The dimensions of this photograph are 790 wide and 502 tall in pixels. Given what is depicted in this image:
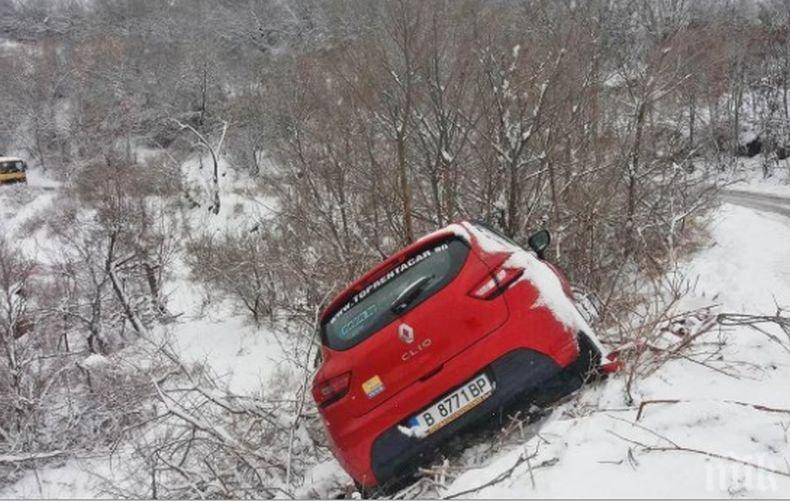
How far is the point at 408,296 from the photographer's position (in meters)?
3.71

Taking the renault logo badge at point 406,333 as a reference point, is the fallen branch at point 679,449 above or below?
below

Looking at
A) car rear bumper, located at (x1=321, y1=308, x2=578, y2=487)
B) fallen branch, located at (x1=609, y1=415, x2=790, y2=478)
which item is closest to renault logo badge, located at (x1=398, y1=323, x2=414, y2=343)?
car rear bumper, located at (x1=321, y1=308, x2=578, y2=487)

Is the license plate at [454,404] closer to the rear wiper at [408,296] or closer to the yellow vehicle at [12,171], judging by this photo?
the rear wiper at [408,296]

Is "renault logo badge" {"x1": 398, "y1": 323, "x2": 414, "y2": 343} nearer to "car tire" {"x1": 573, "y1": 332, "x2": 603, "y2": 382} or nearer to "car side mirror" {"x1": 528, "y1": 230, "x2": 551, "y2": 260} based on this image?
"car tire" {"x1": 573, "y1": 332, "x2": 603, "y2": 382}

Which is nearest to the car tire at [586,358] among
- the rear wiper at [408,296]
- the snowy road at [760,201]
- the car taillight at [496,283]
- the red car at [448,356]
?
the red car at [448,356]

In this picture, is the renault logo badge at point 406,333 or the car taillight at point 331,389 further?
the car taillight at point 331,389

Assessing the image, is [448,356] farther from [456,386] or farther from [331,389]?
[331,389]

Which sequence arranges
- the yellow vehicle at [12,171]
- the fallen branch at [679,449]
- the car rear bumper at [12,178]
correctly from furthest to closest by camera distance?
the yellow vehicle at [12,171], the car rear bumper at [12,178], the fallen branch at [679,449]

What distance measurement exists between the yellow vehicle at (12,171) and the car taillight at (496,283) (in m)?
35.3

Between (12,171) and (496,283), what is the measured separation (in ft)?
118

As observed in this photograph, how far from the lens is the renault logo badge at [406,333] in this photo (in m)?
3.62

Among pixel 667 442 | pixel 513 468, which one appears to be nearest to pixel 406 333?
pixel 513 468

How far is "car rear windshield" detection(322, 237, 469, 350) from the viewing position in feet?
12.2

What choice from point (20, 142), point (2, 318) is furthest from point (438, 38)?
point (20, 142)
